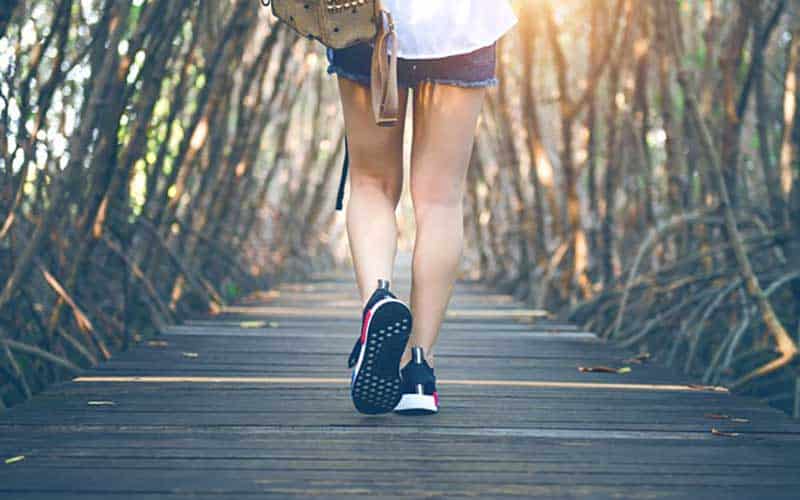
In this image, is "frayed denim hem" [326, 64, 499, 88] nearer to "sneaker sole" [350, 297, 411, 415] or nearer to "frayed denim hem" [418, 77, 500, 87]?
"frayed denim hem" [418, 77, 500, 87]

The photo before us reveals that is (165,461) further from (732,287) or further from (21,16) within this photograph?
(732,287)

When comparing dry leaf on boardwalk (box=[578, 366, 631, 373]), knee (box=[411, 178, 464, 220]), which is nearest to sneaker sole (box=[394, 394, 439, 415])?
knee (box=[411, 178, 464, 220])

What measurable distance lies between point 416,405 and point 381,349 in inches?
9.9

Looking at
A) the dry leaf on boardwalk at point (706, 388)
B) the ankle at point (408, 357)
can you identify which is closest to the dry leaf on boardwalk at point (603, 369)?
the dry leaf on boardwalk at point (706, 388)

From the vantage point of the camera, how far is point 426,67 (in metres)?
2.38

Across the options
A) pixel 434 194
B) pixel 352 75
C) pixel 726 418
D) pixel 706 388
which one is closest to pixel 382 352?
pixel 434 194

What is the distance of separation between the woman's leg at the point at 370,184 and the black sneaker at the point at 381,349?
116 mm

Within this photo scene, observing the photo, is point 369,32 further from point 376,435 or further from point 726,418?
point 726,418

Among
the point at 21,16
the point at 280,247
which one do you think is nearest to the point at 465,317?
the point at 21,16

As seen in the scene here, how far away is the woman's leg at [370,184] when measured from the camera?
7.91ft

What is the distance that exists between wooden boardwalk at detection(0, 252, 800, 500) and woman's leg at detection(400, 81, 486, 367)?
0.70 feet

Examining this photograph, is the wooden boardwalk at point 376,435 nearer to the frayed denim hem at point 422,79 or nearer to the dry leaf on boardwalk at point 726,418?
the dry leaf on boardwalk at point 726,418

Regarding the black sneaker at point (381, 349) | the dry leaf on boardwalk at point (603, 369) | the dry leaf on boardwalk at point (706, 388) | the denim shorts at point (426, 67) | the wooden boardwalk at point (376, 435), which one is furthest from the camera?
the dry leaf on boardwalk at point (603, 369)

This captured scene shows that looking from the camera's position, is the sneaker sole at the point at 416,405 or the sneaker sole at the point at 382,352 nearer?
the sneaker sole at the point at 382,352
